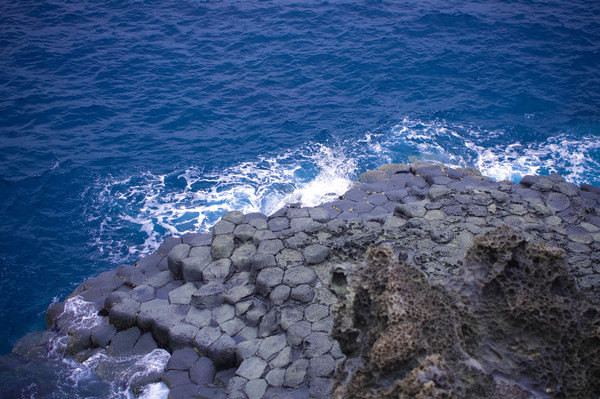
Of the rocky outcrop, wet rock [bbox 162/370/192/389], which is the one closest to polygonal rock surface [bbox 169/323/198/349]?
the rocky outcrop

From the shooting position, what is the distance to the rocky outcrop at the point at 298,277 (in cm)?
674

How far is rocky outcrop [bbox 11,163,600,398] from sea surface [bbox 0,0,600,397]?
5.32 feet

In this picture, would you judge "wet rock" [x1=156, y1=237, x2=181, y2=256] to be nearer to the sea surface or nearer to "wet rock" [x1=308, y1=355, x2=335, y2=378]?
the sea surface

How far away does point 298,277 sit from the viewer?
8336 millimetres

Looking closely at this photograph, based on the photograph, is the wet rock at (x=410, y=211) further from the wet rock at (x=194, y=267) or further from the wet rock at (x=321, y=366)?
the wet rock at (x=194, y=267)

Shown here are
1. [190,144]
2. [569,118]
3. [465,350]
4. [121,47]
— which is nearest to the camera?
[465,350]

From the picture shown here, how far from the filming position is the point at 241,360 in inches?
295

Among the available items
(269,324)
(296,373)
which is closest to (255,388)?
(296,373)

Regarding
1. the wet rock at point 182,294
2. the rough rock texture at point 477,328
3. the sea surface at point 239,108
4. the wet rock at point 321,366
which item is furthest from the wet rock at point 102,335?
the rough rock texture at point 477,328

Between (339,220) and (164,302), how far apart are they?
4032 millimetres

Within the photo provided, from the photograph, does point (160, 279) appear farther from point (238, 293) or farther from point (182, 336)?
point (238, 293)

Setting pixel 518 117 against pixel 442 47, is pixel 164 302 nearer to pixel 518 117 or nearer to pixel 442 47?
pixel 518 117

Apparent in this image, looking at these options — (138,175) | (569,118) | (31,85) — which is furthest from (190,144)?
(569,118)

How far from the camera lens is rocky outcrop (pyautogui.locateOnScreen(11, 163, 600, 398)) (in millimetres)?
6738
